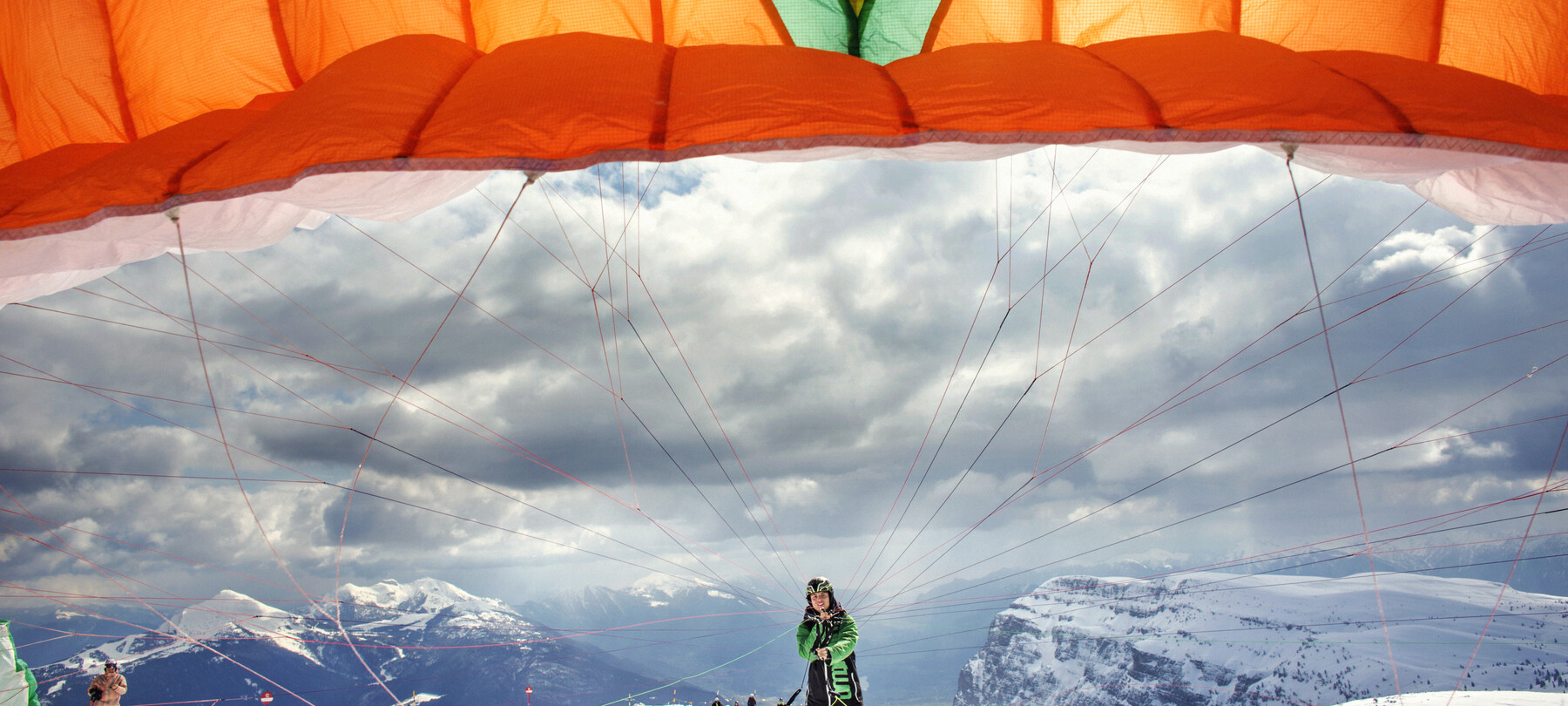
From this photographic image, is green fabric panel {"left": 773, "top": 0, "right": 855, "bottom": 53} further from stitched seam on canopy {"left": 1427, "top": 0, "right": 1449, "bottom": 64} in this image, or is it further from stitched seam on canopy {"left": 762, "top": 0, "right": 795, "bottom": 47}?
stitched seam on canopy {"left": 1427, "top": 0, "right": 1449, "bottom": 64}

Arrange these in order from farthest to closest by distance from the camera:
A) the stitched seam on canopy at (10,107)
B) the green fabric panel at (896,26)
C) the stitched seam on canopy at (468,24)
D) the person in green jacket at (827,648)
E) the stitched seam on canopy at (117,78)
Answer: the stitched seam on canopy at (10,107) → the stitched seam on canopy at (117,78) → the green fabric panel at (896,26) → the stitched seam on canopy at (468,24) → the person in green jacket at (827,648)

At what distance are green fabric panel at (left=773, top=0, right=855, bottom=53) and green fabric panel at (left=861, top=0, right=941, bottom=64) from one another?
257mm

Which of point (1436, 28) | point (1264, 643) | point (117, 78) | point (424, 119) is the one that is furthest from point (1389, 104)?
point (1264, 643)

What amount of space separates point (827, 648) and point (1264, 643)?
8407cm

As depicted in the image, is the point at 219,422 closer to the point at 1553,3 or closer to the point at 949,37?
the point at 949,37

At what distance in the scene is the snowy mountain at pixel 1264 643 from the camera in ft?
173

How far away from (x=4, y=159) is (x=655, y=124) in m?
6.88

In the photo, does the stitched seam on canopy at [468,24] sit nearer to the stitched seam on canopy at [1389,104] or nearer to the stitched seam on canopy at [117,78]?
the stitched seam on canopy at [117,78]

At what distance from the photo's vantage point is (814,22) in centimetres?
614

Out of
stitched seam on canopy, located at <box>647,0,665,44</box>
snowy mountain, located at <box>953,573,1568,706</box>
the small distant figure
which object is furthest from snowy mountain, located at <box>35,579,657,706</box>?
stitched seam on canopy, located at <box>647,0,665,44</box>

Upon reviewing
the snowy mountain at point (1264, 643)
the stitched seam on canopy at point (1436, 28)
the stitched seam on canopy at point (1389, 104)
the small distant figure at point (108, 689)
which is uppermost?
the stitched seam on canopy at point (1436, 28)

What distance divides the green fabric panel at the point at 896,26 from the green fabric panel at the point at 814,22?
26 centimetres

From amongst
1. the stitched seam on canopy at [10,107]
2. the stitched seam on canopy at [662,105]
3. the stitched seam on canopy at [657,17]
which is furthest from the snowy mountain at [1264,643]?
the stitched seam on canopy at [10,107]

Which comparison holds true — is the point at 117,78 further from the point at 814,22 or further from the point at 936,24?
the point at 936,24
